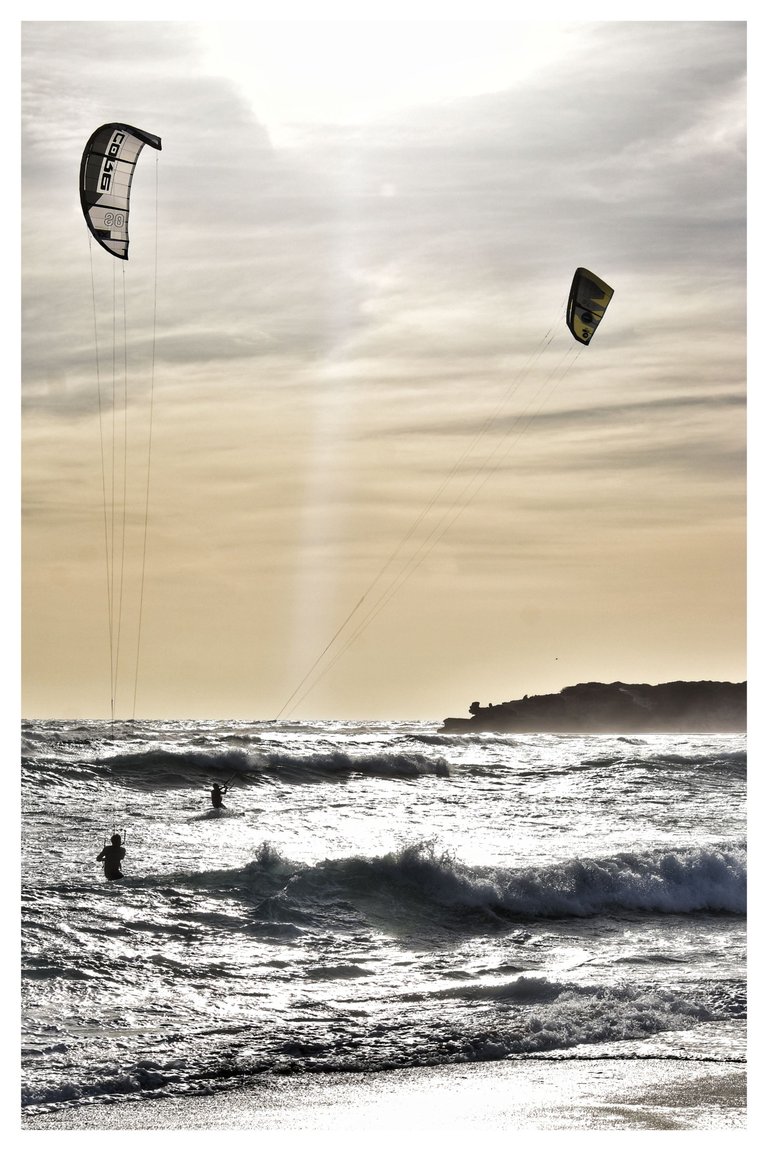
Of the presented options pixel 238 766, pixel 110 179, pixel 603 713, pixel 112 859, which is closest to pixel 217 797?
pixel 238 766

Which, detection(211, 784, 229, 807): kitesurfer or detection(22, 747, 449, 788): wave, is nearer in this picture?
detection(211, 784, 229, 807): kitesurfer

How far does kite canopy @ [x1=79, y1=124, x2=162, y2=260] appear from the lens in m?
8.63

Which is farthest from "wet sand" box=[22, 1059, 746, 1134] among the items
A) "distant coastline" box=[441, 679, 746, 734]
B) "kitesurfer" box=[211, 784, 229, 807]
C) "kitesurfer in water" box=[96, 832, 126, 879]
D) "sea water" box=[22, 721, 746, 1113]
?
"distant coastline" box=[441, 679, 746, 734]

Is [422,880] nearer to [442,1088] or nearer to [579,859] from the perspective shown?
[579,859]

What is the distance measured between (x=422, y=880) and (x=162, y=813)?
6.52 metres

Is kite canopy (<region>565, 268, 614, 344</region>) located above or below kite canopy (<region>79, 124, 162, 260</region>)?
below

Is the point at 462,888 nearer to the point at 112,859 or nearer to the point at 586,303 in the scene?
the point at 112,859

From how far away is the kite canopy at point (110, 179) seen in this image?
8633 mm

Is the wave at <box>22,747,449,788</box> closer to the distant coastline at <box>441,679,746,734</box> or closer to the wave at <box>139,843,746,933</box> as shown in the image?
the wave at <box>139,843,746,933</box>

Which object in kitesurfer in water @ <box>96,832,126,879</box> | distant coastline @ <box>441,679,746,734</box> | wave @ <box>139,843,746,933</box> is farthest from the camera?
distant coastline @ <box>441,679,746,734</box>

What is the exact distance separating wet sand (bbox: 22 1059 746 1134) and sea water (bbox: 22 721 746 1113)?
0.24 meters

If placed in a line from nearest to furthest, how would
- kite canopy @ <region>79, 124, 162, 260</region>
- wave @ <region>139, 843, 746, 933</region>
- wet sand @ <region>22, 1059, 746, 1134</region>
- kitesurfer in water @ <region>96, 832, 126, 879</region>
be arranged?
wet sand @ <region>22, 1059, 746, 1134</region> → kite canopy @ <region>79, 124, 162, 260</region> → kitesurfer in water @ <region>96, 832, 126, 879</region> → wave @ <region>139, 843, 746, 933</region>

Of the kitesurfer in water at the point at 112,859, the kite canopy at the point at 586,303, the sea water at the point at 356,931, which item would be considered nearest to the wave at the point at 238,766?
the sea water at the point at 356,931

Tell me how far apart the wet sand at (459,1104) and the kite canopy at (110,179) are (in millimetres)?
6151
